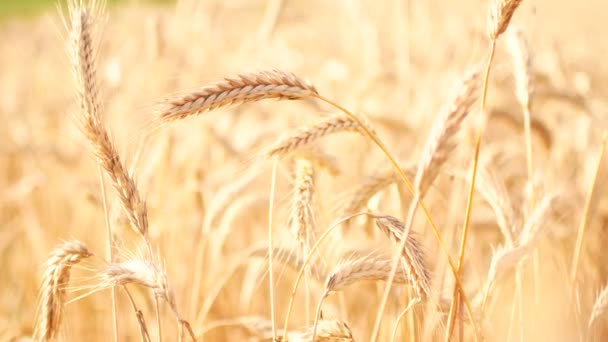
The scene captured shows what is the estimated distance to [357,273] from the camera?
1.31 m

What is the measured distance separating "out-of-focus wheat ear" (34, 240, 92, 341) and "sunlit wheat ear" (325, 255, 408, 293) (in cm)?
47

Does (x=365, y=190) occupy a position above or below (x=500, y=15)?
below

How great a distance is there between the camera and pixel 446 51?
519 centimetres

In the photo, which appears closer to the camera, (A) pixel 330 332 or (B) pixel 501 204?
(A) pixel 330 332

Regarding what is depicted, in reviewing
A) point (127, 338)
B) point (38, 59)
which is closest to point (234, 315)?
point (127, 338)

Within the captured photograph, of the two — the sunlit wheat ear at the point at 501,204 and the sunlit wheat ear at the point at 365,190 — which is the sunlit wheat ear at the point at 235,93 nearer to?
the sunlit wheat ear at the point at 365,190

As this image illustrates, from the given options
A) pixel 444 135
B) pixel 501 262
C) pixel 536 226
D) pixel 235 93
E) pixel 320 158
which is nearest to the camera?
pixel 444 135

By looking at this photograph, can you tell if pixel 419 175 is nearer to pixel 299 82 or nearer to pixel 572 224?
pixel 299 82

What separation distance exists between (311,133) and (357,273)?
310 millimetres

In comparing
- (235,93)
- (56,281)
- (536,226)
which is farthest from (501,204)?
(56,281)

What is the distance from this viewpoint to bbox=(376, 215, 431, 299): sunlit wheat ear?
4.11 ft

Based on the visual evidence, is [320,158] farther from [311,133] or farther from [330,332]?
[330,332]

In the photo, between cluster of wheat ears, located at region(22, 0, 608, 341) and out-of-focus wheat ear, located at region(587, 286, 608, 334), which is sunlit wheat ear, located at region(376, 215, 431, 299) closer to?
cluster of wheat ears, located at region(22, 0, 608, 341)

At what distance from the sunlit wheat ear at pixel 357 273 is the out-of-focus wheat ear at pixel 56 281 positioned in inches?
18.6
